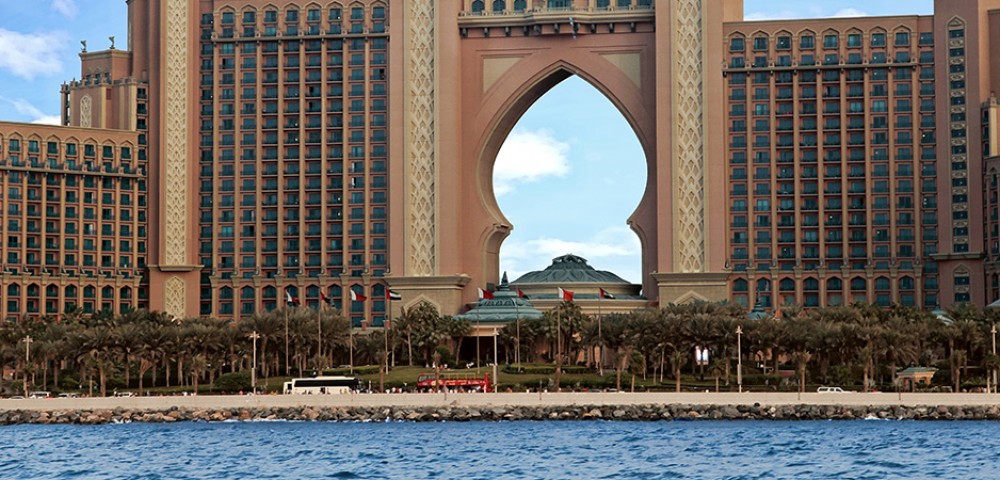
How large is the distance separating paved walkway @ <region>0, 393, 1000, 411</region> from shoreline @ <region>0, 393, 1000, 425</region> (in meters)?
0.09

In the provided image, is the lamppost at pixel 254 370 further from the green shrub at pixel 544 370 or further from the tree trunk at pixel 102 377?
the green shrub at pixel 544 370

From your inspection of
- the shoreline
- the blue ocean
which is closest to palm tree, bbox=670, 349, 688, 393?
the shoreline

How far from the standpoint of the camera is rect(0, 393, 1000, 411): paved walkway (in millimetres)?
150875

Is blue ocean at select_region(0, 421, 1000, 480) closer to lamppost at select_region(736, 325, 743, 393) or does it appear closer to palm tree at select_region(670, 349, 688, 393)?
palm tree at select_region(670, 349, 688, 393)

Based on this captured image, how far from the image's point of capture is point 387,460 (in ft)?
363

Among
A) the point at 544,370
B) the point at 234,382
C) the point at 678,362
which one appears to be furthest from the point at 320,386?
the point at 678,362

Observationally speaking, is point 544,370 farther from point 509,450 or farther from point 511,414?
point 509,450

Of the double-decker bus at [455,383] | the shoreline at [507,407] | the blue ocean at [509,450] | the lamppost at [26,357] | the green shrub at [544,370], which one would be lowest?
the blue ocean at [509,450]

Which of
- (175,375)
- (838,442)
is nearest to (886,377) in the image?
(838,442)

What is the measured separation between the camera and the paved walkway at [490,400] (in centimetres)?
15088

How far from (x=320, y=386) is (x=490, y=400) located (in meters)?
23.2

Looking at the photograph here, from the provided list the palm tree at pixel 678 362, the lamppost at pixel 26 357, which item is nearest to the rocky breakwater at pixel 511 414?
the palm tree at pixel 678 362

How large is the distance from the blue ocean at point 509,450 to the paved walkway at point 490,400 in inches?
303

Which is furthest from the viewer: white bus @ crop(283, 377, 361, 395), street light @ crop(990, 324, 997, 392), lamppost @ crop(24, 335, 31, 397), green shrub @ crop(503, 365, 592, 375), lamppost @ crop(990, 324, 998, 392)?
green shrub @ crop(503, 365, 592, 375)
